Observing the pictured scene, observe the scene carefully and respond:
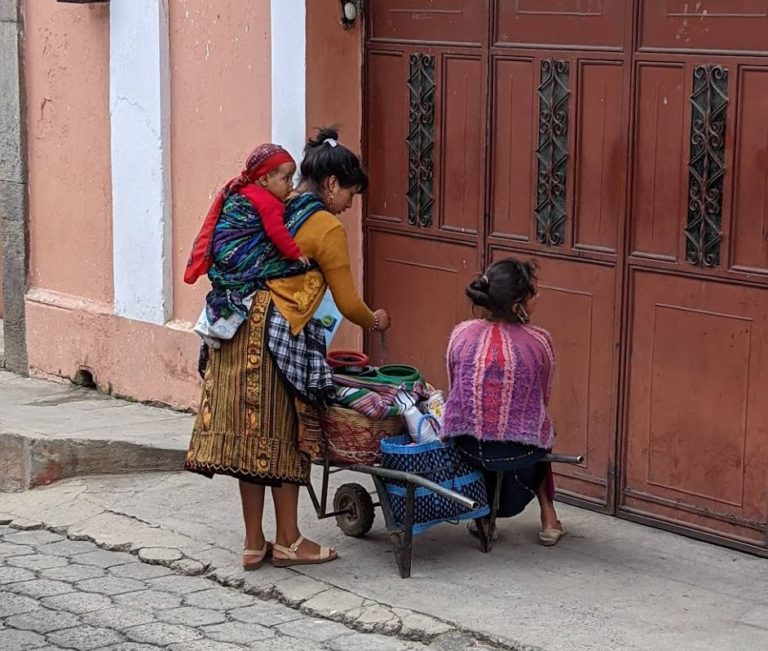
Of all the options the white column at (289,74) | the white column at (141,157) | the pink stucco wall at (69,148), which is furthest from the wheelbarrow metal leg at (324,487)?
the pink stucco wall at (69,148)

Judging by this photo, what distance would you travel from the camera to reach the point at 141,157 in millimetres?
8602

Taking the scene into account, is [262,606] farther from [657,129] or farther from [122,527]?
[657,129]

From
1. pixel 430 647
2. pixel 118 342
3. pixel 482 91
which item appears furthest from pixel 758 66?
pixel 118 342

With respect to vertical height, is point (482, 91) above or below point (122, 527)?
above

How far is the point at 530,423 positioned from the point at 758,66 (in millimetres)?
1565

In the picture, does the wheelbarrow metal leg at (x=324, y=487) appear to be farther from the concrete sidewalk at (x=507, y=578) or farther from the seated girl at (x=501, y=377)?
the seated girl at (x=501, y=377)

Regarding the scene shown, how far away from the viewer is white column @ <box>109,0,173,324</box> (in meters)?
8.43

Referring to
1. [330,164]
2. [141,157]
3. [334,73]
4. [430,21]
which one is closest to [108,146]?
[141,157]

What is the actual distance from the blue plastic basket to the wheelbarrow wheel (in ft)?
1.41

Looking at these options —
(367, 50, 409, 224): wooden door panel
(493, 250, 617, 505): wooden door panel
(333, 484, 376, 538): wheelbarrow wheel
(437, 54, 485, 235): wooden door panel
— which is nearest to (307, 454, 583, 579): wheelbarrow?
(333, 484, 376, 538): wheelbarrow wheel

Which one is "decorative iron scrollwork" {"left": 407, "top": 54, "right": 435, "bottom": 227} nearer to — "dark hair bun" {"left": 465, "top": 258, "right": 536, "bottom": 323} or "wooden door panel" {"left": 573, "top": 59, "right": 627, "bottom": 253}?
"wooden door panel" {"left": 573, "top": 59, "right": 627, "bottom": 253}

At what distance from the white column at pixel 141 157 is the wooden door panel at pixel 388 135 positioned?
1337 millimetres

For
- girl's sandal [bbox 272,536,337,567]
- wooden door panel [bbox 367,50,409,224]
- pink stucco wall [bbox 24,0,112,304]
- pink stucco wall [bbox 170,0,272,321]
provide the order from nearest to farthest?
1. girl's sandal [bbox 272,536,337,567]
2. wooden door panel [bbox 367,50,409,224]
3. pink stucco wall [bbox 170,0,272,321]
4. pink stucco wall [bbox 24,0,112,304]

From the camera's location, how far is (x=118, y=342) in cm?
896
